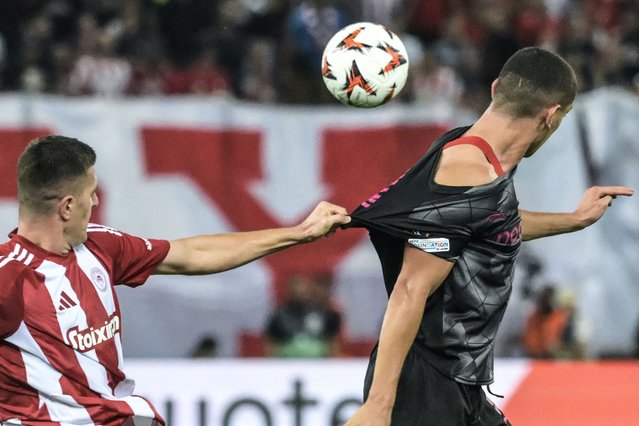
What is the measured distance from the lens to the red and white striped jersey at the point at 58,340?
165 inches

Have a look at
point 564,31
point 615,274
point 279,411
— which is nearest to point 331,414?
point 279,411

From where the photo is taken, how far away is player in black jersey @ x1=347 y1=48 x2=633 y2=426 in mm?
4289

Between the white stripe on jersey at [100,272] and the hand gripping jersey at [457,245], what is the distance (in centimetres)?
99

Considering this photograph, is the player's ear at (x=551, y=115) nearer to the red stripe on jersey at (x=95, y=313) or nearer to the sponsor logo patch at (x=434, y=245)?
the sponsor logo patch at (x=434, y=245)

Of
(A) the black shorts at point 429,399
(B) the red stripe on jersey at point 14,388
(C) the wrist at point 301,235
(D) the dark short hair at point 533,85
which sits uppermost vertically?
(D) the dark short hair at point 533,85

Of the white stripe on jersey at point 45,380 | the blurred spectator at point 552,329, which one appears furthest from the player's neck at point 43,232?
the blurred spectator at point 552,329

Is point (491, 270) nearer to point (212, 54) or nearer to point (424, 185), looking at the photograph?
point (424, 185)

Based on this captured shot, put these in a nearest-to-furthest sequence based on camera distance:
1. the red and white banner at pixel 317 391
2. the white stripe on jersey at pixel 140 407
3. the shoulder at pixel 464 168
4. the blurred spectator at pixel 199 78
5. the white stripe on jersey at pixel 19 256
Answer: the white stripe on jersey at pixel 19 256 → the shoulder at pixel 464 168 → the white stripe on jersey at pixel 140 407 → the red and white banner at pixel 317 391 → the blurred spectator at pixel 199 78

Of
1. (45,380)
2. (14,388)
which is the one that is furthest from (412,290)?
(14,388)

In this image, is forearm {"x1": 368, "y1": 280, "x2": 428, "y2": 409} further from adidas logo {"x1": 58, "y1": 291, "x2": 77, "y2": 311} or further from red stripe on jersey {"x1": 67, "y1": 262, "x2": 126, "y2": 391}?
adidas logo {"x1": 58, "y1": 291, "x2": 77, "y2": 311}

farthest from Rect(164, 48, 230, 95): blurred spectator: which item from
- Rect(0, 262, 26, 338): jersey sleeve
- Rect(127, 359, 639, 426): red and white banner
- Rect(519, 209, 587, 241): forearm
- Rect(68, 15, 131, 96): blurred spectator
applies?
Rect(0, 262, 26, 338): jersey sleeve

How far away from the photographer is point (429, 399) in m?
4.46

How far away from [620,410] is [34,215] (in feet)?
14.7

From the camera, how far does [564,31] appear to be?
11.6m
